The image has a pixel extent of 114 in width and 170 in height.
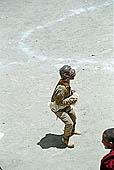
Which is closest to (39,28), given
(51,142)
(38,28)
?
(38,28)

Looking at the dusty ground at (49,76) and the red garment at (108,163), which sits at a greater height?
the dusty ground at (49,76)

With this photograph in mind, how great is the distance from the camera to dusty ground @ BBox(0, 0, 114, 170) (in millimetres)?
6102

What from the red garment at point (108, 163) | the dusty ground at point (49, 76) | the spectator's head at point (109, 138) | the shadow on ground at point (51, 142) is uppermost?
the dusty ground at point (49, 76)

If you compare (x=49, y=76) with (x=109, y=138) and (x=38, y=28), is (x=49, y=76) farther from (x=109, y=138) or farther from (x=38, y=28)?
(x=109, y=138)

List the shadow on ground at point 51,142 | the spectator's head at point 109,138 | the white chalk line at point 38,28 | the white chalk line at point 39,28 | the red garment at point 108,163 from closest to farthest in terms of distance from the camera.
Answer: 1. the red garment at point 108,163
2. the spectator's head at point 109,138
3. the shadow on ground at point 51,142
4. the white chalk line at point 38,28
5. the white chalk line at point 39,28

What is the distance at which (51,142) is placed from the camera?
638 centimetres

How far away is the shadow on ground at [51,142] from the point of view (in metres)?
6.29

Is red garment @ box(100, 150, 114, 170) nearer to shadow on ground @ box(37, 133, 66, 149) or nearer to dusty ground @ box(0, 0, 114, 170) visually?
dusty ground @ box(0, 0, 114, 170)

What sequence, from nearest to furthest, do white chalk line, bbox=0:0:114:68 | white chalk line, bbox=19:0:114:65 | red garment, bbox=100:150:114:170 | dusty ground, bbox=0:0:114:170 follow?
red garment, bbox=100:150:114:170
dusty ground, bbox=0:0:114:170
white chalk line, bbox=0:0:114:68
white chalk line, bbox=19:0:114:65

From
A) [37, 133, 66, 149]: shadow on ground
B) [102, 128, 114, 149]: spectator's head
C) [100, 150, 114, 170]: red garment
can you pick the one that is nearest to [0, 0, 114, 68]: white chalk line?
[37, 133, 66, 149]: shadow on ground

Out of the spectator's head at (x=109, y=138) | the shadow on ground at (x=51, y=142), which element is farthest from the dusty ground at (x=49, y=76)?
the spectator's head at (x=109, y=138)

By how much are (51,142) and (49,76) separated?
2155 mm

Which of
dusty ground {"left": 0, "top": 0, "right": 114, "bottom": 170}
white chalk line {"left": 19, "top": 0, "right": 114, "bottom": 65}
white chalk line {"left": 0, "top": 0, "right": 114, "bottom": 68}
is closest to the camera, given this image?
dusty ground {"left": 0, "top": 0, "right": 114, "bottom": 170}

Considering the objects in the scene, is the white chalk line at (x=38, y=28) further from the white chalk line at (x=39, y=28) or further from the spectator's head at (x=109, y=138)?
the spectator's head at (x=109, y=138)
